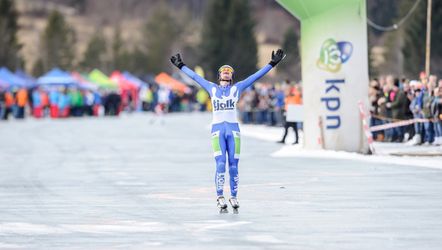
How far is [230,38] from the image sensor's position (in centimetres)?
14175

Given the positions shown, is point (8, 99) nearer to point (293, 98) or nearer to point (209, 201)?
point (293, 98)

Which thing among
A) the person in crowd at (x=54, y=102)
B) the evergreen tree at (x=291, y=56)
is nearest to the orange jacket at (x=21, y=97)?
the person in crowd at (x=54, y=102)

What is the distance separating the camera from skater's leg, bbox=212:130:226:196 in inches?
667

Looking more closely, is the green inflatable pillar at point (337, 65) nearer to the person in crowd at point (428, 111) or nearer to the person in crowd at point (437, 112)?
the person in crowd at point (437, 112)

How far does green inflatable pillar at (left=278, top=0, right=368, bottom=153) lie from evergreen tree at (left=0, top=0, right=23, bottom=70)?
337ft

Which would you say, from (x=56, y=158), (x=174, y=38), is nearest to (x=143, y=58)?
(x=174, y=38)

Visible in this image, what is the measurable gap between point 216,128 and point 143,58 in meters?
167

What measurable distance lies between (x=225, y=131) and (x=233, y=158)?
1.18 feet

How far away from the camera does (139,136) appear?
152 ft

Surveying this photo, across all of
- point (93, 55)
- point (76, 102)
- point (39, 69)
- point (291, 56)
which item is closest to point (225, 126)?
point (76, 102)

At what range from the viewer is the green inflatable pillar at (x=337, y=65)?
31141 millimetres

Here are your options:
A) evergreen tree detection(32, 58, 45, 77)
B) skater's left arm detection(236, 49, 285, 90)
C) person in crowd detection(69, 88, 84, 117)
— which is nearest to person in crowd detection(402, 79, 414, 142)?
skater's left arm detection(236, 49, 285, 90)

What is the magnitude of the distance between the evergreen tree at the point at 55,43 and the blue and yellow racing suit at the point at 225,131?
149 m

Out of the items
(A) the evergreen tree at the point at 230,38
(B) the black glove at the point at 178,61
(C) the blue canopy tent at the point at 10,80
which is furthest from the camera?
(A) the evergreen tree at the point at 230,38
